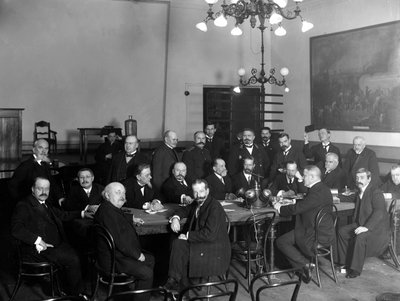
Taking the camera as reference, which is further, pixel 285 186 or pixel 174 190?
pixel 285 186

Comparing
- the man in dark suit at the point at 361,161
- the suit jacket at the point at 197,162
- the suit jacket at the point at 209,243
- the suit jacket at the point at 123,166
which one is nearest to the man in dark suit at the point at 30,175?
the suit jacket at the point at 123,166

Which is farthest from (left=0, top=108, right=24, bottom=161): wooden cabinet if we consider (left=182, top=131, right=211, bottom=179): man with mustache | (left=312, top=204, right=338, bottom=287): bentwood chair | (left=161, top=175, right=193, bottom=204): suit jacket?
(left=312, top=204, right=338, bottom=287): bentwood chair

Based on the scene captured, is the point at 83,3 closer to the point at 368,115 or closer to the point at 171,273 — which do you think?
the point at 368,115

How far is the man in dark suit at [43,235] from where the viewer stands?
483 centimetres

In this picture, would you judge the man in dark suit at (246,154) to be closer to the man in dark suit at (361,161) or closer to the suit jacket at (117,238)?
the man in dark suit at (361,161)

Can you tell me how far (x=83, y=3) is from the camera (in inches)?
489

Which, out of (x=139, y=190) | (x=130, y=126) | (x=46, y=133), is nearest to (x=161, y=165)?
(x=139, y=190)

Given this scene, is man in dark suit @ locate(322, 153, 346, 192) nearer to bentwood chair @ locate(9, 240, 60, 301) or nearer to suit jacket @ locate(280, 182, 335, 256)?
suit jacket @ locate(280, 182, 335, 256)

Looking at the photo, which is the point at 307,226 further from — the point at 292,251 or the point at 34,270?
the point at 34,270

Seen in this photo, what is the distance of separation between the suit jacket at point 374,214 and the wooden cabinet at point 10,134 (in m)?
6.57

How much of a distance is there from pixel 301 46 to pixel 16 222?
9557 mm

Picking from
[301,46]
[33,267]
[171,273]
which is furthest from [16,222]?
[301,46]

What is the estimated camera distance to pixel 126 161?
716cm

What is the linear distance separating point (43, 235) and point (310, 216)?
299 centimetres
